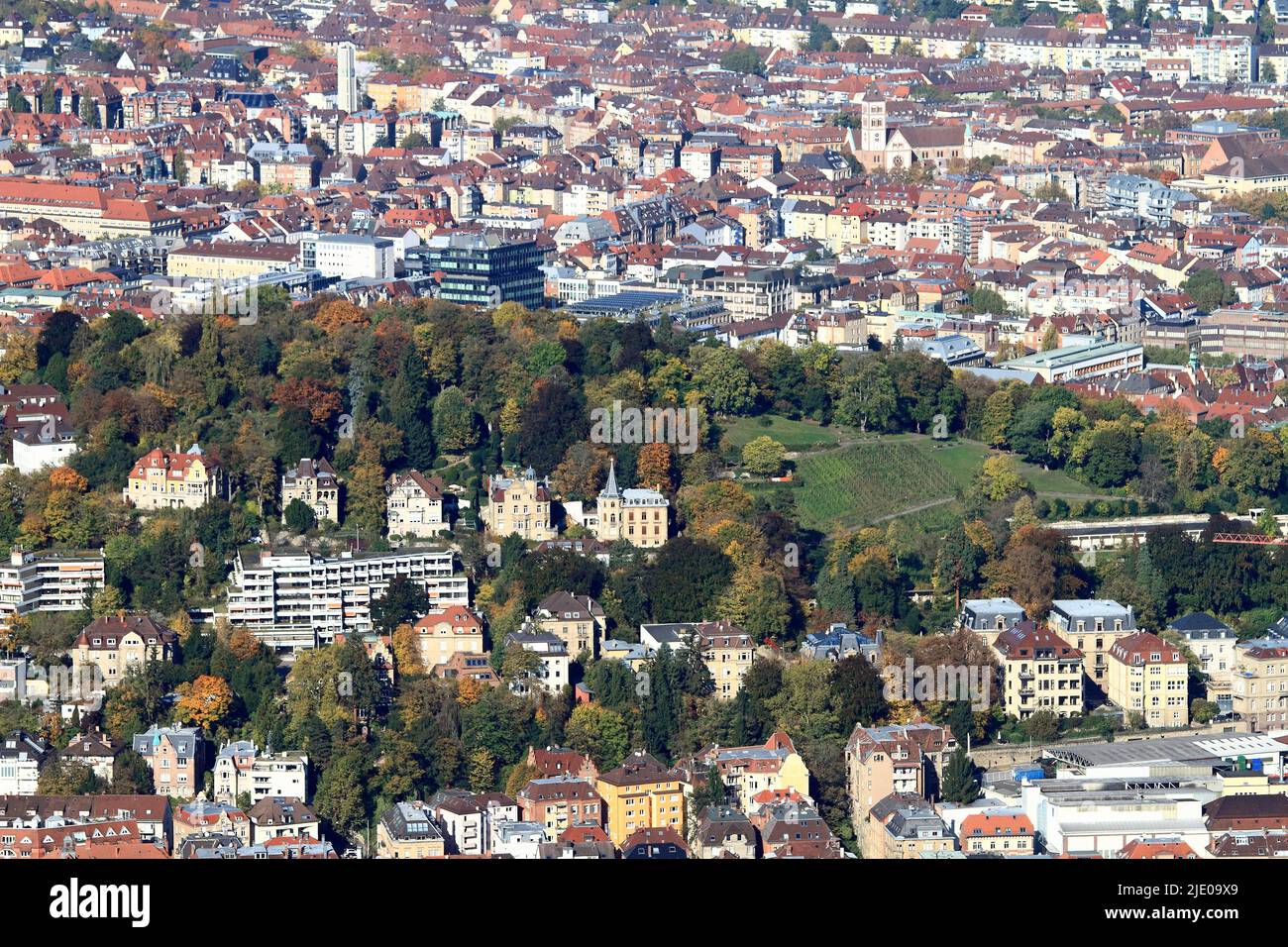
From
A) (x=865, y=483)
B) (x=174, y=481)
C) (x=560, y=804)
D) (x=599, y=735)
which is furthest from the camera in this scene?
(x=865, y=483)

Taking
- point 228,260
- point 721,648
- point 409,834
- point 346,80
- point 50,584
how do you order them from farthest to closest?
point 346,80 → point 228,260 → point 50,584 → point 721,648 → point 409,834

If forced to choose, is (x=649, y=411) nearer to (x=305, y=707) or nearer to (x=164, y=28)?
(x=305, y=707)

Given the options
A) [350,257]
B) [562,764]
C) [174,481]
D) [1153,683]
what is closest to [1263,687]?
[1153,683]

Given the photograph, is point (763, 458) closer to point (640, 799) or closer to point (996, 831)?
point (640, 799)

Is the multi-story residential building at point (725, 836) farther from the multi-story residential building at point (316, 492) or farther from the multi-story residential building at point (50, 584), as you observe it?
the multi-story residential building at point (50, 584)

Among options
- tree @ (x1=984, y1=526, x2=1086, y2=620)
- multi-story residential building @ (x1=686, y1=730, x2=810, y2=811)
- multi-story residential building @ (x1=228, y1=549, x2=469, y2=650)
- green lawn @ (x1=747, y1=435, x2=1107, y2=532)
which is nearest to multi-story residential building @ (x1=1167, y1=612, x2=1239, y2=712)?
tree @ (x1=984, y1=526, x2=1086, y2=620)
